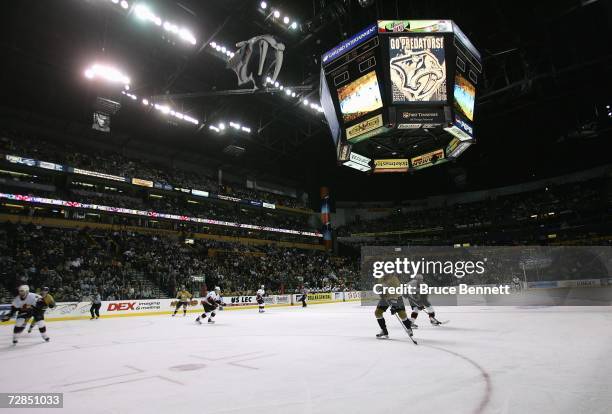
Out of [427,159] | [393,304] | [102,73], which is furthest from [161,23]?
[393,304]

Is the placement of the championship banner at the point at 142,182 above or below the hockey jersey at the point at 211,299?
above

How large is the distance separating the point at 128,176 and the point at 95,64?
64.0 ft

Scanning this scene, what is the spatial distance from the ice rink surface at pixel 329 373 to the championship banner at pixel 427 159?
799 centimetres

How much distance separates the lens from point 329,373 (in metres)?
5.83

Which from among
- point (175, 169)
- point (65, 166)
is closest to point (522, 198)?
point (175, 169)

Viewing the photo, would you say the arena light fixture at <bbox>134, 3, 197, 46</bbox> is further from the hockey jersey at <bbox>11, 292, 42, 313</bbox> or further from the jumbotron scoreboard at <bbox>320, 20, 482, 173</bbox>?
the hockey jersey at <bbox>11, 292, 42, 313</bbox>

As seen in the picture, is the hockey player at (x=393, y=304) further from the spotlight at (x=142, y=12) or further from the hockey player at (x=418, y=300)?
the spotlight at (x=142, y=12)

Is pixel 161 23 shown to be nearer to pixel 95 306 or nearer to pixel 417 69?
pixel 417 69

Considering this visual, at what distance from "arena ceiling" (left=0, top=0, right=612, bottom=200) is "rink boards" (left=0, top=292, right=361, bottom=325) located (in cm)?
1148

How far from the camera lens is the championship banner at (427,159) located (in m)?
15.8

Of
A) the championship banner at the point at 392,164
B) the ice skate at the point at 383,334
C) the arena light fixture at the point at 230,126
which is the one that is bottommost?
the ice skate at the point at 383,334

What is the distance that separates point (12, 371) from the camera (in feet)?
21.4

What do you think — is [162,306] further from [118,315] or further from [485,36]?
[485,36]

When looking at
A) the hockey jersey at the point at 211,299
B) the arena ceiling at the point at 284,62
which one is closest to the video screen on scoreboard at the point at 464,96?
the arena ceiling at the point at 284,62
